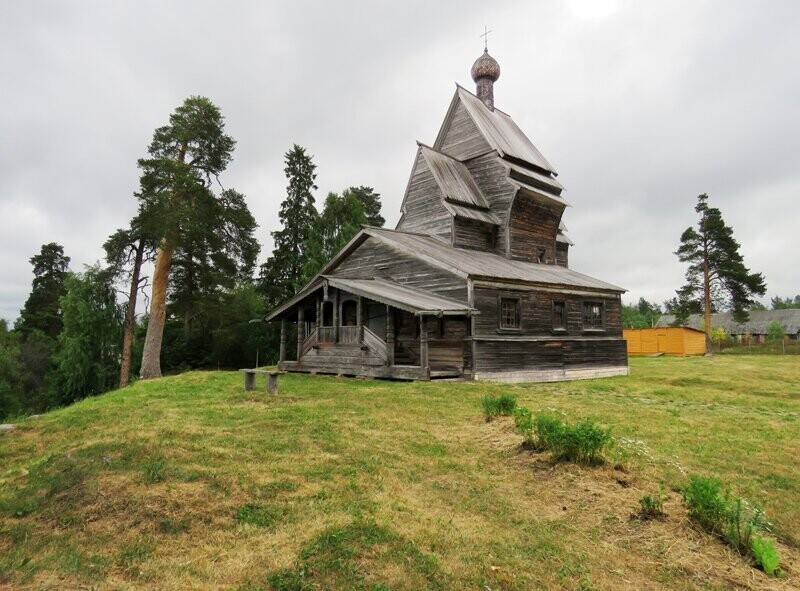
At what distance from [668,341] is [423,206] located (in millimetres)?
30500

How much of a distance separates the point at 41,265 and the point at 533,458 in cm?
5701

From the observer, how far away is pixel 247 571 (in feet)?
12.2

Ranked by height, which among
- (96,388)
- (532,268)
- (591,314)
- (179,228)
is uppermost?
(179,228)

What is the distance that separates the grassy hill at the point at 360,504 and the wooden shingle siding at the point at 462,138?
19.8 m

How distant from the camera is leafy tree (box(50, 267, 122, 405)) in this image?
32844mm

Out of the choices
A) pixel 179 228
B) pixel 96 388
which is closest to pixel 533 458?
pixel 179 228

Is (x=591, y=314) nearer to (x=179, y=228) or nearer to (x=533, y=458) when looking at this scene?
(x=533, y=458)

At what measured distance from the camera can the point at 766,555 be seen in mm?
4027

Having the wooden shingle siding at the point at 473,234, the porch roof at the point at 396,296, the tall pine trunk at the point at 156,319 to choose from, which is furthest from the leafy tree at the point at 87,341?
the wooden shingle siding at the point at 473,234

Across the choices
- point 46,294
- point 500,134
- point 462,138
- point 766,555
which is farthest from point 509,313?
point 46,294

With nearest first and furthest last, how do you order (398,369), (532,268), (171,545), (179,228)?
(171,545) → (398,369) → (532,268) → (179,228)

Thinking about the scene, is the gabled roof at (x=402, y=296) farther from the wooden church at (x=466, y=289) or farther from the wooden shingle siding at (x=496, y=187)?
A: the wooden shingle siding at (x=496, y=187)

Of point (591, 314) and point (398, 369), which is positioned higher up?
point (591, 314)

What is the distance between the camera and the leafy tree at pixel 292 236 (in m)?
38.7
